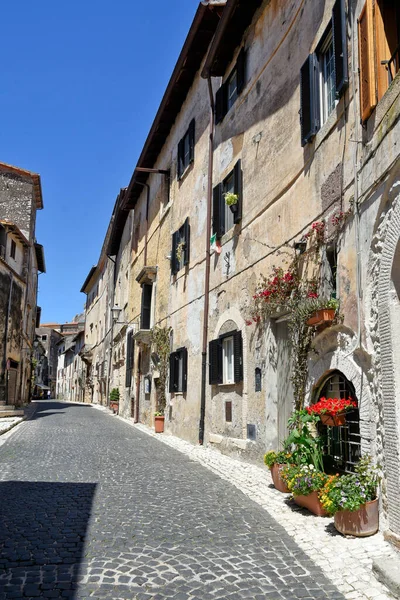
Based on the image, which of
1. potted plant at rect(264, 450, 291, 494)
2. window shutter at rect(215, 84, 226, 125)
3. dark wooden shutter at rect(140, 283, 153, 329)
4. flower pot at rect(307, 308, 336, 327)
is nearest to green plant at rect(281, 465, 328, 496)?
potted plant at rect(264, 450, 291, 494)

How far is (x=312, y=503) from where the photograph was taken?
5.99 metres

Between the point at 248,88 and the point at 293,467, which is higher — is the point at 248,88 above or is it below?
above

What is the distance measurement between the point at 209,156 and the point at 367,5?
293 inches

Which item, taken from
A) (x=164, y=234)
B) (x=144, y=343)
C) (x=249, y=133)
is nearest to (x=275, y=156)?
(x=249, y=133)

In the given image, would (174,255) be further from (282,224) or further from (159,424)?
(282,224)

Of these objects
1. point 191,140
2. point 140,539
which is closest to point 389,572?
point 140,539

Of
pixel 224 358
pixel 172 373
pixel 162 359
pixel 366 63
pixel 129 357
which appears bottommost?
pixel 172 373

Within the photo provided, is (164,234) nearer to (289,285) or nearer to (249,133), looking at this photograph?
(249,133)

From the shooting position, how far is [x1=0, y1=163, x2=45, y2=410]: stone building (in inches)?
984

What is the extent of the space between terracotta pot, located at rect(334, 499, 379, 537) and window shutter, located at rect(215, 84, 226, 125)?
9684mm

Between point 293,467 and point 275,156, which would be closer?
point 293,467

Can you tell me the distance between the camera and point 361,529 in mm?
5027

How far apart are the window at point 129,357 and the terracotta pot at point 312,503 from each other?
1655 cm

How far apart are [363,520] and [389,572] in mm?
1071
